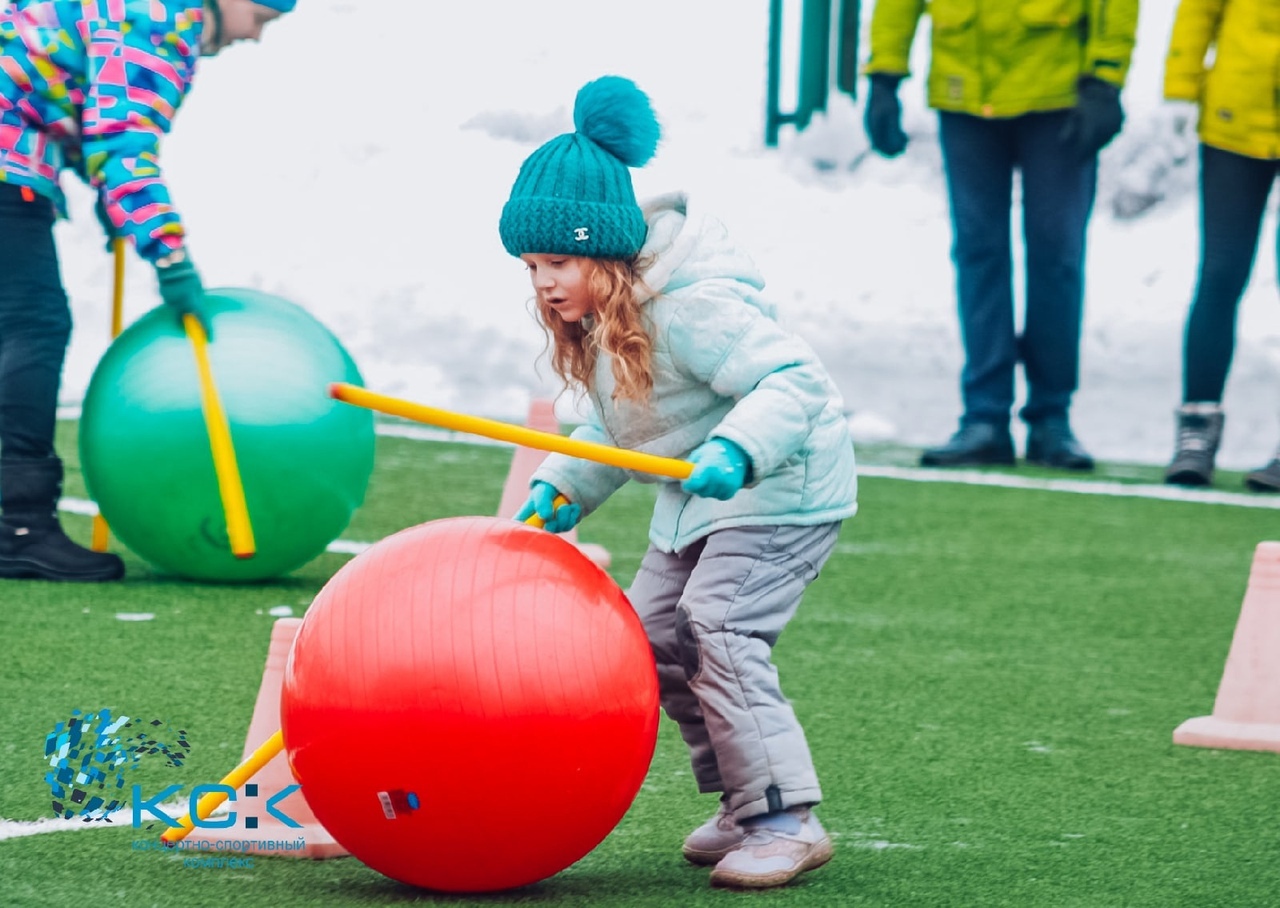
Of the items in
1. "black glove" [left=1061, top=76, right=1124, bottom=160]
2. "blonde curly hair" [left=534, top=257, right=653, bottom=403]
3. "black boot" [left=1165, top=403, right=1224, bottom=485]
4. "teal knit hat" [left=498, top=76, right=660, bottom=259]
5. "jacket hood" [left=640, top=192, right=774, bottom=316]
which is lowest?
"black boot" [left=1165, top=403, right=1224, bottom=485]

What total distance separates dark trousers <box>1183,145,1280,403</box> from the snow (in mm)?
Answer: 1746

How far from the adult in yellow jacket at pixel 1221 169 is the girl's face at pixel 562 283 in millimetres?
4969

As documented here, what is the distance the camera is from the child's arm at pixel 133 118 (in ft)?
17.5

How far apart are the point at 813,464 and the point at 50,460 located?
2.87 meters

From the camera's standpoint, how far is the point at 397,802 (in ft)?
10.2

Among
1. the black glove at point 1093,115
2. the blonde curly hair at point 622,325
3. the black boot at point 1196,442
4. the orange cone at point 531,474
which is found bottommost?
the black boot at point 1196,442

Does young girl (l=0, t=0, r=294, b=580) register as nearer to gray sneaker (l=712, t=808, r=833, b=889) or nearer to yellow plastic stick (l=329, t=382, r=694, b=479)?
yellow plastic stick (l=329, t=382, r=694, b=479)

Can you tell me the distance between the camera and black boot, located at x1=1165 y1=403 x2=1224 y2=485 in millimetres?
8219

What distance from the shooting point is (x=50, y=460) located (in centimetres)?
573

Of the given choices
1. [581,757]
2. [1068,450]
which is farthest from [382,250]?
[581,757]

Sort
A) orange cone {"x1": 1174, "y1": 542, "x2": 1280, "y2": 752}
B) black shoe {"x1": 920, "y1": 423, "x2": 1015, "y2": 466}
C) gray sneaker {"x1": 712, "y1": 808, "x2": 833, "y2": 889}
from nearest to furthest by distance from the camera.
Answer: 1. gray sneaker {"x1": 712, "y1": 808, "x2": 833, "y2": 889}
2. orange cone {"x1": 1174, "y1": 542, "x2": 1280, "y2": 752}
3. black shoe {"x1": 920, "y1": 423, "x2": 1015, "y2": 466}

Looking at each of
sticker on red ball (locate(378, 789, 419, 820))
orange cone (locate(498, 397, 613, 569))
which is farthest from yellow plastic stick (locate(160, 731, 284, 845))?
orange cone (locate(498, 397, 613, 569))

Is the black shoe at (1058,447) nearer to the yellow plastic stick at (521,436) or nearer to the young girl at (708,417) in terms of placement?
the young girl at (708,417)

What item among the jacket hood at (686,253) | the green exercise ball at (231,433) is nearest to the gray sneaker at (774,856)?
the jacket hood at (686,253)
